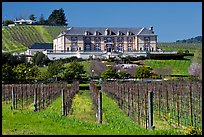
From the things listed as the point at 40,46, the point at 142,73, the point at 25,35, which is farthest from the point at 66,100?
the point at 25,35

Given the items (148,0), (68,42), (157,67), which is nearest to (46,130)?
(148,0)

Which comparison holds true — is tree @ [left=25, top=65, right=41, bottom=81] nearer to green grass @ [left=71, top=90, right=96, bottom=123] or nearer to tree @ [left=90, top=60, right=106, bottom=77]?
tree @ [left=90, top=60, right=106, bottom=77]

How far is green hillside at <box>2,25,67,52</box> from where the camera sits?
10181 centimetres

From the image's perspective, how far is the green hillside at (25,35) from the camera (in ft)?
334

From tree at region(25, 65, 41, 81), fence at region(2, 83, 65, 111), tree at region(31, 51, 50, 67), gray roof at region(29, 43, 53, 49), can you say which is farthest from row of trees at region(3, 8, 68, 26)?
fence at region(2, 83, 65, 111)

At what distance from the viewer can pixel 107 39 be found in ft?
287

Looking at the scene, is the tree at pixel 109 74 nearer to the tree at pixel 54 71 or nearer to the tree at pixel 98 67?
the tree at pixel 98 67

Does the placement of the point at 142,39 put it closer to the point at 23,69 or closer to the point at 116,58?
the point at 116,58

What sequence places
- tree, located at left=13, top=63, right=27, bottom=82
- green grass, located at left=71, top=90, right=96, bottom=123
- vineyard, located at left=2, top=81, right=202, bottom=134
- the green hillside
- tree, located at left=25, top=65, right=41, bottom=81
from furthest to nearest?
the green hillside, tree, located at left=25, top=65, right=41, bottom=81, tree, located at left=13, top=63, right=27, bottom=82, green grass, located at left=71, top=90, right=96, bottom=123, vineyard, located at left=2, top=81, right=202, bottom=134

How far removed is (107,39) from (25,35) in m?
32.8

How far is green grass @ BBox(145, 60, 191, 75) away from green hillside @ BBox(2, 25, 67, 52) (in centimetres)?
4029

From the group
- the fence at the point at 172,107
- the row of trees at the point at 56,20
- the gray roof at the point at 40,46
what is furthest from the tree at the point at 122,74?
the row of trees at the point at 56,20

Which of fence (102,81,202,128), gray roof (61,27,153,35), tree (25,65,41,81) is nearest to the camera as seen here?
fence (102,81,202,128)

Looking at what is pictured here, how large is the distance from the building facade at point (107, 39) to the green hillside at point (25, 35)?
16292 mm
